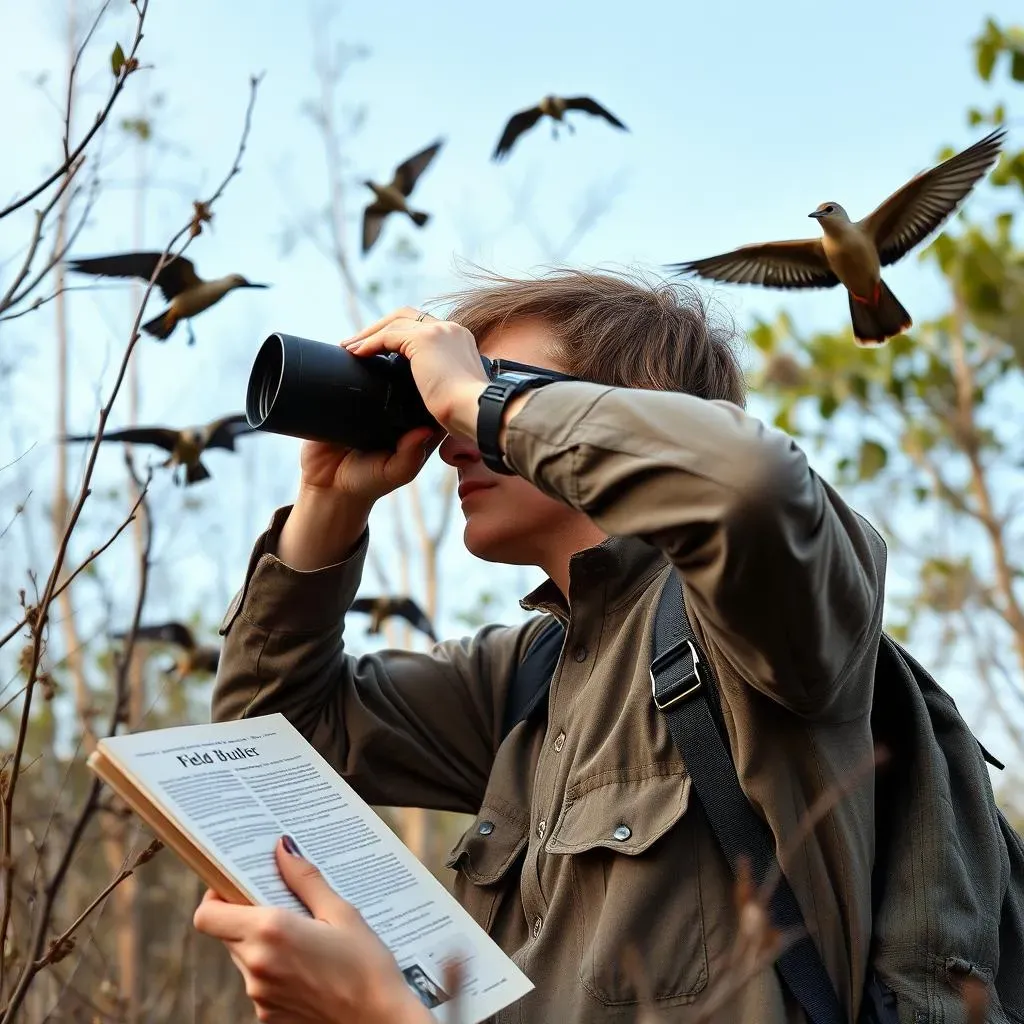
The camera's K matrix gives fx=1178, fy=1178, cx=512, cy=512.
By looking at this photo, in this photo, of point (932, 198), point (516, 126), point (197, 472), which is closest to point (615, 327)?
point (932, 198)

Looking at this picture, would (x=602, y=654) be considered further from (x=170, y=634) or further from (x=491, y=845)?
(x=170, y=634)

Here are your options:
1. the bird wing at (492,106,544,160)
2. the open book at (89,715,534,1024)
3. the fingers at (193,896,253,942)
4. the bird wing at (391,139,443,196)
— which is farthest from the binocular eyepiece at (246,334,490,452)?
the bird wing at (391,139,443,196)

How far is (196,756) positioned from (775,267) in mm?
1605

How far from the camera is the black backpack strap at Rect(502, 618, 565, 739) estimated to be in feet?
6.15

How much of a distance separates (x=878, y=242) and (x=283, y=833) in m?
1.58

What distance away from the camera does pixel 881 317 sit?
222 cm

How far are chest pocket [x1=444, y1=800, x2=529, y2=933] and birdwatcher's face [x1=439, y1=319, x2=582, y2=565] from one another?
1.23ft

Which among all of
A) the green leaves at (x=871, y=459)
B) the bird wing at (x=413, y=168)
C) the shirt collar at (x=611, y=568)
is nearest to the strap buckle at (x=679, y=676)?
the shirt collar at (x=611, y=568)

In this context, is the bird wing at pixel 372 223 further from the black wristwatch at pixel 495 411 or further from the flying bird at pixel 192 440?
the black wristwatch at pixel 495 411

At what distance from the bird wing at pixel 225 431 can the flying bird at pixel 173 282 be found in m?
0.21

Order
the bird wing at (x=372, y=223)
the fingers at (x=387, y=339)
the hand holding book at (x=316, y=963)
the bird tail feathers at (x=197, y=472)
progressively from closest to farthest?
the hand holding book at (x=316, y=963), the fingers at (x=387, y=339), the bird tail feathers at (x=197, y=472), the bird wing at (x=372, y=223)

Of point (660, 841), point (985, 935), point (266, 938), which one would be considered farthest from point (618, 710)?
point (266, 938)

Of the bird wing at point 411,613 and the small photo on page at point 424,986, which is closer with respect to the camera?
the small photo on page at point 424,986

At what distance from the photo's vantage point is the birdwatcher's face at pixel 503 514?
174 centimetres
